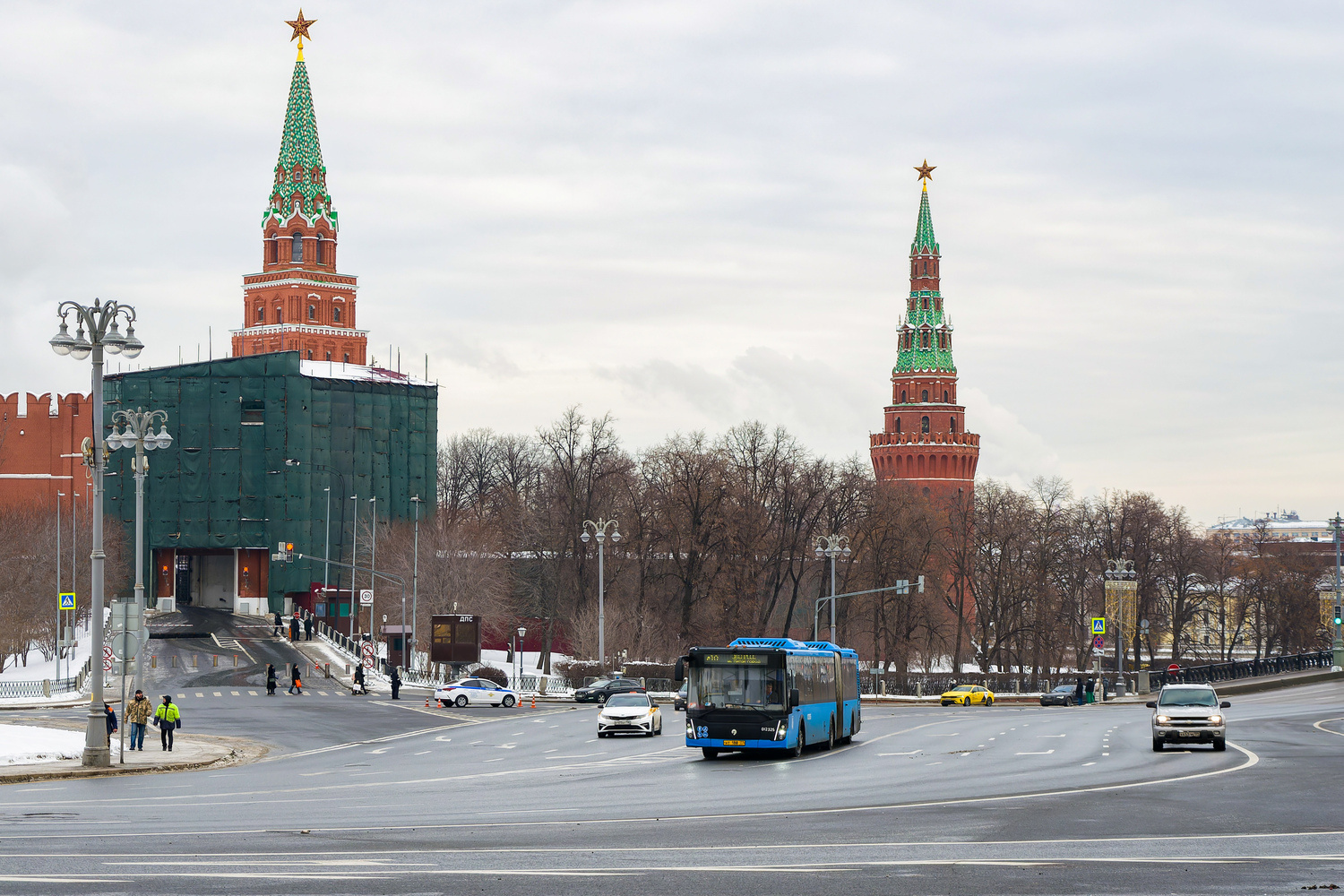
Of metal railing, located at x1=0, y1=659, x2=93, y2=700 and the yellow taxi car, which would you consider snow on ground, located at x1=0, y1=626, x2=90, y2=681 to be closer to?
metal railing, located at x1=0, y1=659, x2=93, y2=700

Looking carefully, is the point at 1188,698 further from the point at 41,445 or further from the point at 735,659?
the point at 41,445

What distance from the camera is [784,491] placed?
90.6 meters

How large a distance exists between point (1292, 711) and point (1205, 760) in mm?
32251

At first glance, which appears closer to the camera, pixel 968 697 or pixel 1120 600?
pixel 968 697

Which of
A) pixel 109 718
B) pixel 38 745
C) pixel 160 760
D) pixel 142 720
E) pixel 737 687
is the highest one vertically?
pixel 737 687

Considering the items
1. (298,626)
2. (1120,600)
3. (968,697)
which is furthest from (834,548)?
(298,626)

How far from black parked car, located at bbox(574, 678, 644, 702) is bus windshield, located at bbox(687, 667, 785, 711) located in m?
27.9

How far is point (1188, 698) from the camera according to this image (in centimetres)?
3388

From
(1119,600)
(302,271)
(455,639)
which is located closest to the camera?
(455,639)

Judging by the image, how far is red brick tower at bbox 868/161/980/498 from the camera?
16088 cm

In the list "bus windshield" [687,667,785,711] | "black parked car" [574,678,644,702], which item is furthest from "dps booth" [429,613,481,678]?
"bus windshield" [687,667,785,711]

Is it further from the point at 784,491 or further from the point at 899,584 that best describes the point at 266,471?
the point at 899,584

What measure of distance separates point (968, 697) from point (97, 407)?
180 ft

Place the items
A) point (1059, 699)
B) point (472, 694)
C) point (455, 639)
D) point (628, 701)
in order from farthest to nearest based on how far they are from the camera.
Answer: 1. point (1059, 699)
2. point (455, 639)
3. point (472, 694)
4. point (628, 701)
